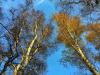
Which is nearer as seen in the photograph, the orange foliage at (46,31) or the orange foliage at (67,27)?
the orange foliage at (67,27)

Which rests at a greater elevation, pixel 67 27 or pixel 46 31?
pixel 67 27

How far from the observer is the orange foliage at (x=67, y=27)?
24203mm

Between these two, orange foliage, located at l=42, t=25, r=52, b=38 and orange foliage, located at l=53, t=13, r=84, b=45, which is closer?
orange foliage, located at l=53, t=13, r=84, b=45

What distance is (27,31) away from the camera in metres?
29.7

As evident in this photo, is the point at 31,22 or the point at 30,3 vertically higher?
the point at 30,3

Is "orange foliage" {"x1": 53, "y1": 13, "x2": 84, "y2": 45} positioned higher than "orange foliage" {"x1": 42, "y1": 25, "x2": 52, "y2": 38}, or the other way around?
"orange foliage" {"x1": 53, "y1": 13, "x2": 84, "y2": 45}

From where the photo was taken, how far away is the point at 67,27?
2403 cm

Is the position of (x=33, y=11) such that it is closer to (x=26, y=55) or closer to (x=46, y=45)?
(x=46, y=45)

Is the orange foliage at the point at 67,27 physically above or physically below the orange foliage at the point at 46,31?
above

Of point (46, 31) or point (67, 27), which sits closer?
point (67, 27)

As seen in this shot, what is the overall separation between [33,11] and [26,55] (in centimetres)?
714

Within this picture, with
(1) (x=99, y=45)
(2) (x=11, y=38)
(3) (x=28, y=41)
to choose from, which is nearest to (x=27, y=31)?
(3) (x=28, y=41)

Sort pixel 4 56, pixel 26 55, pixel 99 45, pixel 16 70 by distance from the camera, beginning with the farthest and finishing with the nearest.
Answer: pixel 99 45
pixel 4 56
pixel 26 55
pixel 16 70

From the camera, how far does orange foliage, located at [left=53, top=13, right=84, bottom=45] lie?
2420cm
